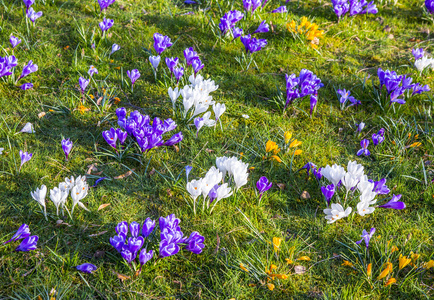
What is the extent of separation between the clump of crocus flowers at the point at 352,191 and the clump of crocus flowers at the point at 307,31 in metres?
2.12

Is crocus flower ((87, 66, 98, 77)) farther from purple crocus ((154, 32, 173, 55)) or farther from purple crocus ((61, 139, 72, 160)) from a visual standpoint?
purple crocus ((61, 139, 72, 160))

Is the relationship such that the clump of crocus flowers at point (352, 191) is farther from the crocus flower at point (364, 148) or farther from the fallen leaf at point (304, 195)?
the crocus flower at point (364, 148)

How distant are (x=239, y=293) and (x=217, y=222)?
0.56m

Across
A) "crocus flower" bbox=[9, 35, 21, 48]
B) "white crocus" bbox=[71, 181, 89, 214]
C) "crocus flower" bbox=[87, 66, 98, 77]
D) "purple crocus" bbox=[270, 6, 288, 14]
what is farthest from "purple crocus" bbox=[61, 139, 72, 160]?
"purple crocus" bbox=[270, 6, 288, 14]

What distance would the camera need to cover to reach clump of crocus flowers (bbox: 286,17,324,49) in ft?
14.7

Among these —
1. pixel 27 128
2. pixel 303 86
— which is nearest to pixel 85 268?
pixel 27 128

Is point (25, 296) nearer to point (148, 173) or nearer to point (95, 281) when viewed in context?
point (95, 281)

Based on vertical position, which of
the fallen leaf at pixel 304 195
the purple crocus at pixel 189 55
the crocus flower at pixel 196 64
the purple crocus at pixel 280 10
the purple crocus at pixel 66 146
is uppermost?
the purple crocus at pixel 280 10

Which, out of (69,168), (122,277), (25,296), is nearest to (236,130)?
(69,168)

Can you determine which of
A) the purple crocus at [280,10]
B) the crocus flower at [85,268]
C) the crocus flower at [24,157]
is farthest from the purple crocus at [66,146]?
the purple crocus at [280,10]

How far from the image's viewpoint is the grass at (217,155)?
245 cm

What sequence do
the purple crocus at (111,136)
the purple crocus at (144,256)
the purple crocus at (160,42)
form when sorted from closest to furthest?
1. the purple crocus at (144,256)
2. the purple crocus at (111,136)
3. the purple crocus at (160,42)

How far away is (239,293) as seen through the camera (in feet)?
7.82

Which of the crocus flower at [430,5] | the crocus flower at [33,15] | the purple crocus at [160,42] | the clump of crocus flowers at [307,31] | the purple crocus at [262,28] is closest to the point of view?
the purple crocus at [160,42]
